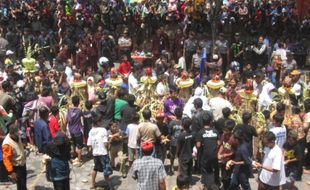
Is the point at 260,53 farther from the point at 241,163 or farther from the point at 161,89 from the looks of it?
the point at 241,163

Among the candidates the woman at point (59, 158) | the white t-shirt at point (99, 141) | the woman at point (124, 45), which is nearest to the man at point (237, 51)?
the woman at point (124, 45)

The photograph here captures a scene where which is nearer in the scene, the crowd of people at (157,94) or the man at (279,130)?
the crowd of people at (157,94)

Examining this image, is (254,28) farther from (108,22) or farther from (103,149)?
(103,149)

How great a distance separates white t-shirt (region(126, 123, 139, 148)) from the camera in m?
10.9

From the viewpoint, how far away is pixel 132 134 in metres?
11.0

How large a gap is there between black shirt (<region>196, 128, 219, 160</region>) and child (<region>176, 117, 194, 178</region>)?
0.38 m

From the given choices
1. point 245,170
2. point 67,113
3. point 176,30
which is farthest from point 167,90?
point 176,30

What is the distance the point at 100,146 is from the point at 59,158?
1141mm

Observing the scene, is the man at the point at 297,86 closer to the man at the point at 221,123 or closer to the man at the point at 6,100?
the man at the point at 221,123

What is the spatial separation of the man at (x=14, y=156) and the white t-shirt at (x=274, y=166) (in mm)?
4210

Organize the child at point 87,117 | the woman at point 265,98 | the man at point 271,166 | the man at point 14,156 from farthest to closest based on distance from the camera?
the woman at point 265,98
the child at point 87,117
the man at point 14,156
the man at point 271,166

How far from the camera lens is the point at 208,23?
22.4 m

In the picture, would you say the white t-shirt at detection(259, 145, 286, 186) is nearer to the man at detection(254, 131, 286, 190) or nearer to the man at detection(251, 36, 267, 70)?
the man at detection(254, 131, 286, 190)

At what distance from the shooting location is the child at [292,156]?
10.1 meters
